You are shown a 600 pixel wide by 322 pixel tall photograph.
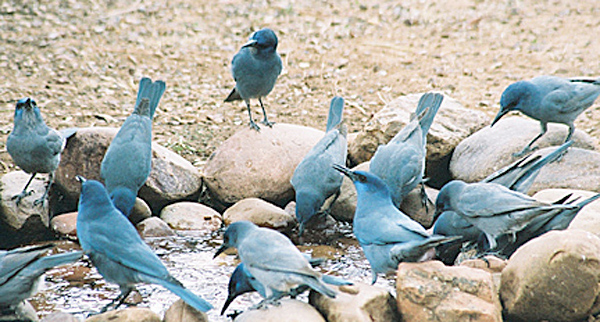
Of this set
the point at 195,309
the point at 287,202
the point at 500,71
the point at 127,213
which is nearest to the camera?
the point at 195,309

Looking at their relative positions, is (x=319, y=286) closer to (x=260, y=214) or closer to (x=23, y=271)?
(x=23, y=271)

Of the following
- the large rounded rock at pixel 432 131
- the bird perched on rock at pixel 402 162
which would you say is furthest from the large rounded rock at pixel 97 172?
the bird perched on rock at pixel 402 162

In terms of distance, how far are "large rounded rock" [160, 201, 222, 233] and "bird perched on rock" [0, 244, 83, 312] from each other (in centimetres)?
201

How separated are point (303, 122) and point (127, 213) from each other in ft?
10.1

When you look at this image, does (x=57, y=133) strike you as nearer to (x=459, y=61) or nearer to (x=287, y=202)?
(x=287, y=202)

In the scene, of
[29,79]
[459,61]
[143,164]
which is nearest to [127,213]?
[143,164]

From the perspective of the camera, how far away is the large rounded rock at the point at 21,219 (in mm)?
5418

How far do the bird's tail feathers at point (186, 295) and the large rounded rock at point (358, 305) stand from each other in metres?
0.63

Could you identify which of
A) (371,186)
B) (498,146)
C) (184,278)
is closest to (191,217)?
(184,278)

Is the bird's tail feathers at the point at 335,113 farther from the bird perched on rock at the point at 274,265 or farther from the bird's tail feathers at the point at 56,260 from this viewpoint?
the bird's tail feathers at the point at 56,260

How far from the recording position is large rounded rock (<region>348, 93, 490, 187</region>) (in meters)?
6.21

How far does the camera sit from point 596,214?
15.4ft

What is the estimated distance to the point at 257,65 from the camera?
20.9ft

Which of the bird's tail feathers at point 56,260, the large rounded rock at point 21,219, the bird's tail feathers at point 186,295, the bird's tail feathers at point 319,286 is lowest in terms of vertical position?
the large rounded rock at point 21,219
